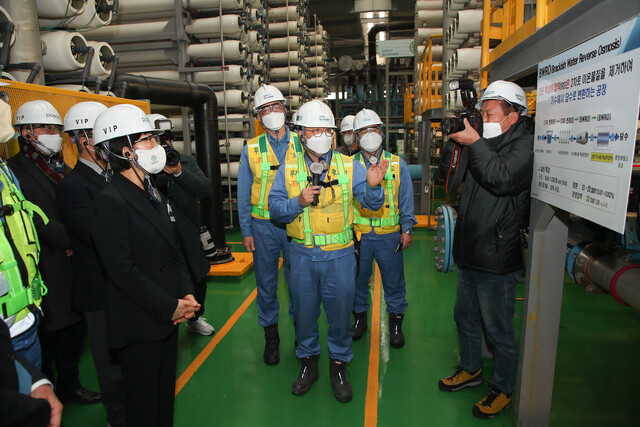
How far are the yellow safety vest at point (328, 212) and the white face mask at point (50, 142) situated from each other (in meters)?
1.77

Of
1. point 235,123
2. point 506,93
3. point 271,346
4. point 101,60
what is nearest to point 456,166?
point 506,93

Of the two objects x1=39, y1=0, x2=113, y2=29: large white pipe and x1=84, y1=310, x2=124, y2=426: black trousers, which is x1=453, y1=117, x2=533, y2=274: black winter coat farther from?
x1=39, y1=0, x2=113, y2=29: large white pipe

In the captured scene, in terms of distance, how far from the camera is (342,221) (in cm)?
301

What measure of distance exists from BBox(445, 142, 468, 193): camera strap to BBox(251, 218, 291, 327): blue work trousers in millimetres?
1586

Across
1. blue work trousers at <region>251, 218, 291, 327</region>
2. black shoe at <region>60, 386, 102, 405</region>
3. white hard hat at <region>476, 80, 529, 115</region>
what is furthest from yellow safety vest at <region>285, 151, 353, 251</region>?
black shoe at <region>60, 386, 102, 405</region>

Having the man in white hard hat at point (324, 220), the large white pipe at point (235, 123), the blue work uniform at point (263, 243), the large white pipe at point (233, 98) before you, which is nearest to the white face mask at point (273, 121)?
the blue work uniform at point (263, 243)

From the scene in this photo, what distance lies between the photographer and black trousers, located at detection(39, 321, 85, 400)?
3.01 m

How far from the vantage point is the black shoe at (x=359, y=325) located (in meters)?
4.17

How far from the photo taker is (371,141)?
3920 millimetres

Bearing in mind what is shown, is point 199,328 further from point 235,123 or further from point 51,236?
point 235,123

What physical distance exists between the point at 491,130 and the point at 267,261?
224 centimetres

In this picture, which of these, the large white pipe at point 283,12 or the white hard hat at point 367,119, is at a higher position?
the large white pipe at point 283,12

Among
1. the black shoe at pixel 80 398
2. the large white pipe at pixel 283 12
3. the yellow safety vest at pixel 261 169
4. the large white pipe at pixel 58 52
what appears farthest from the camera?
the large white pipe at pixel 283 12

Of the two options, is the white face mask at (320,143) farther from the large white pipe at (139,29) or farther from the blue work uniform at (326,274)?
the large white pipe at (139,29)
